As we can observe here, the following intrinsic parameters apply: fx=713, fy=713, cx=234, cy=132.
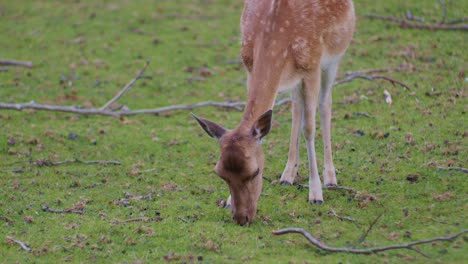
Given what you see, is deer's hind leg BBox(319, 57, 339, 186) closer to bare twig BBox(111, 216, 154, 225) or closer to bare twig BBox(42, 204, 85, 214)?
bare twig BBox(111, 216, 154, 225)

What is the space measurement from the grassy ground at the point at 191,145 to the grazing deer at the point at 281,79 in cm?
37

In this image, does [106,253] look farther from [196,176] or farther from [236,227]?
[196,176]

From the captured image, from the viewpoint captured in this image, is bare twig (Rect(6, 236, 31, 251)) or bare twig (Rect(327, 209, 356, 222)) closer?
bare twig (Rect(6, 236, 31, 251))

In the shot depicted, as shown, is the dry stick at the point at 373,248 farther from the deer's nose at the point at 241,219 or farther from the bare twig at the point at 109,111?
the bare twig at the point at 109,111

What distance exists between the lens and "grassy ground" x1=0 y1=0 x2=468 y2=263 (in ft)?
21.3

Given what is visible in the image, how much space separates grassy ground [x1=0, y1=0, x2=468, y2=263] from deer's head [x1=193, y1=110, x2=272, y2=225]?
0.70 ft

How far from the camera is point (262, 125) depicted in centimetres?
661

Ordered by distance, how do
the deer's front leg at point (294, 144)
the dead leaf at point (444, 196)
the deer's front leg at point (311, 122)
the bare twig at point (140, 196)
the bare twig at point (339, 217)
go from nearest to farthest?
the bare twig at point (339, 217) < the dead leaf at point (444, 196) < the deer's front leg at point (311, 122) < the bare twig at point (140, 196) < the deer's front leg at point (294, 144)

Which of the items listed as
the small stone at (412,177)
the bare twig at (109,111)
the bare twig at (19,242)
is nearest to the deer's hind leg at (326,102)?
the small stone at (412,177)

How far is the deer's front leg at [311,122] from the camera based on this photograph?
7.44 meters

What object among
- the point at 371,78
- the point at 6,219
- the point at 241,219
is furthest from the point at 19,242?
the point at 371,78

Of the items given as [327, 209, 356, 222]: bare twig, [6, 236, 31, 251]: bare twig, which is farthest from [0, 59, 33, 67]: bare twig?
[327, 209, 356, 222]: bare twig

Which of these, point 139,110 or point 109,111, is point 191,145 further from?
point 109,111

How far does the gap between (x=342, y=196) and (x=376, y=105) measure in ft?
9.89
